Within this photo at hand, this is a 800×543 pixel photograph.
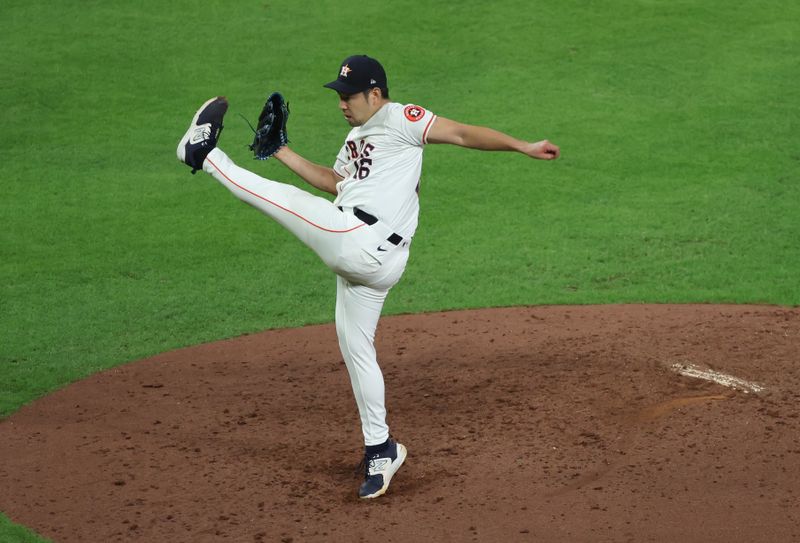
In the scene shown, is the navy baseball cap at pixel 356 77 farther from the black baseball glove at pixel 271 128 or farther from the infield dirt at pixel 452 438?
the infield dirt at pixel 452 438

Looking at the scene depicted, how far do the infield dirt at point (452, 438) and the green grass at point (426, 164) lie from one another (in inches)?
20.3

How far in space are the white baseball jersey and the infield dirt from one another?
1314mm

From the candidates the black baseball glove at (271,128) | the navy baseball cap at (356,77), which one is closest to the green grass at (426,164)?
the black baseball glove at (271,128)

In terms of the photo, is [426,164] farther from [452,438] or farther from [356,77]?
[356,77]

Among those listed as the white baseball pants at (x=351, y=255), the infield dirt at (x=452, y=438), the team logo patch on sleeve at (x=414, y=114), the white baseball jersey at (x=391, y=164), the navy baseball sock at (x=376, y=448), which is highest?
the team logo patch on sleeve at (x=414, y=114)

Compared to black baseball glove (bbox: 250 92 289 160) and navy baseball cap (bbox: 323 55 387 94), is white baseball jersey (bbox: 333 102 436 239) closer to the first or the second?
navy baseball cap (bbox: 323 55 387 94)

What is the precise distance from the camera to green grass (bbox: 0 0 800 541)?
8406mm

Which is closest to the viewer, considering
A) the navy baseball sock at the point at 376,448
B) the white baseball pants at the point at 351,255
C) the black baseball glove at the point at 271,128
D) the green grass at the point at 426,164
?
the white baseball pants at the point at 351,255

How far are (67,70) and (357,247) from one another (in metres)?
9.26

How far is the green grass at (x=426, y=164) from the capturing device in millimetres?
8406

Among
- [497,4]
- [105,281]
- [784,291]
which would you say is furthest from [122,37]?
[784,291]

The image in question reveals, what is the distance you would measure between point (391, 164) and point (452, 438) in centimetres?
159

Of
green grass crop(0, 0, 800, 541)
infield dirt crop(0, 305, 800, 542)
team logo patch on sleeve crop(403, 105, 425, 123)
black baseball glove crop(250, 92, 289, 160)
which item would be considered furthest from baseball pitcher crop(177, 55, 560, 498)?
green grass crop(0, 0, 800, 541)

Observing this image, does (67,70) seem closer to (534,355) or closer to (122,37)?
(122,37)
